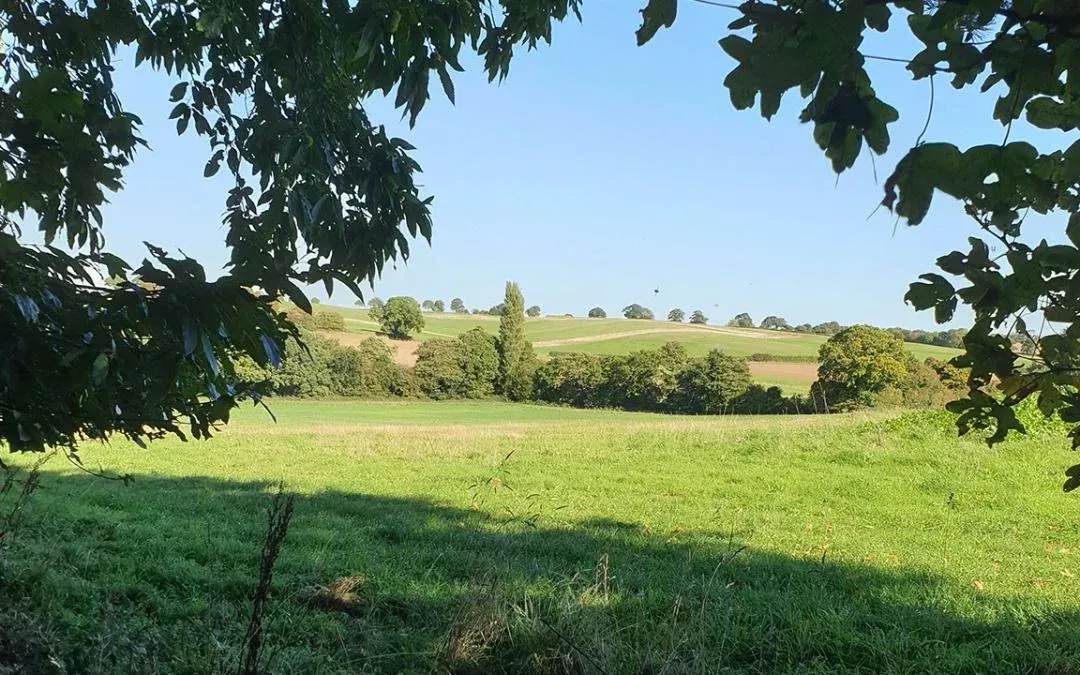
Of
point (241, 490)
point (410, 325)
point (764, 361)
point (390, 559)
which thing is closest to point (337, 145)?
point (390, 559)

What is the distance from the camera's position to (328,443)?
14.8 m

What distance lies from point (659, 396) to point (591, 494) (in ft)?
97.8

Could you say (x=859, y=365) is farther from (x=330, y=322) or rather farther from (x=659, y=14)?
(x=659, y=14)

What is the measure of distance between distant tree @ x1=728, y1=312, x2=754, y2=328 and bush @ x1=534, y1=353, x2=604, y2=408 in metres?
13.9

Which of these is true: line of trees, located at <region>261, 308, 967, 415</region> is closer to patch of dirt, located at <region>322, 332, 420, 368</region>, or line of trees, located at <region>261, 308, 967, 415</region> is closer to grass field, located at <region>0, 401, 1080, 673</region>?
patch of dirt, located at <region>322, 332, 420, 368</region>

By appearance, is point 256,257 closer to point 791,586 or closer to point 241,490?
point 791,586

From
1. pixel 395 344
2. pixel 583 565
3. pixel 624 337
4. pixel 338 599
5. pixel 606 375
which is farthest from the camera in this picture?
pixel 624 337

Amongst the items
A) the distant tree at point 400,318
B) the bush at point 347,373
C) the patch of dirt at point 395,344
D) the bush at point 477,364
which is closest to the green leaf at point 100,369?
the bush at point 347,373

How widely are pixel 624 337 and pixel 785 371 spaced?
13785 mm

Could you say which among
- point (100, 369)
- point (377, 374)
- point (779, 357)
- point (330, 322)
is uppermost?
point (330, 322)

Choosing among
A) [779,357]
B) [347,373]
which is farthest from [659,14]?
[779,357]

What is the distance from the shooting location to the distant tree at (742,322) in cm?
5056

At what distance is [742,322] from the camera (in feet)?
169

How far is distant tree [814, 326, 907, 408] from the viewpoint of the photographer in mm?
28141
